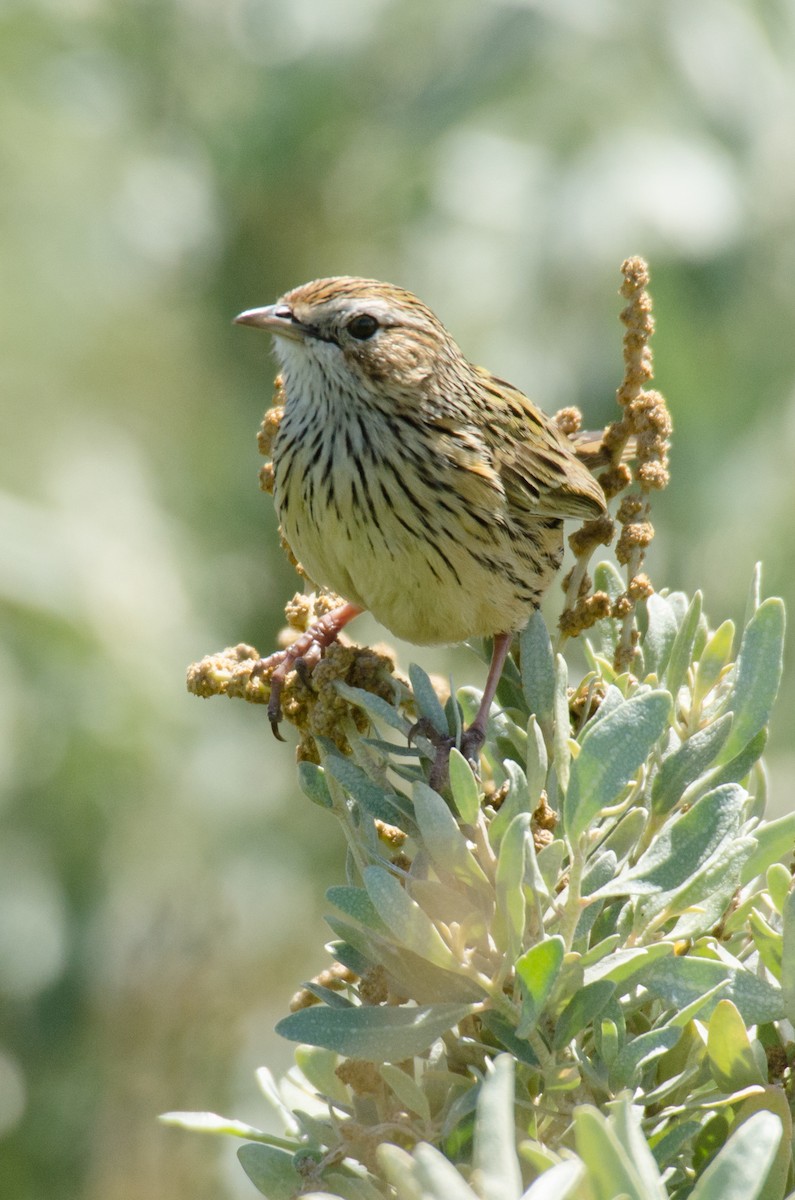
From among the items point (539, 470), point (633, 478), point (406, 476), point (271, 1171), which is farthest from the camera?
point (539, 470)

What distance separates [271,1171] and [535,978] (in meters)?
0.48

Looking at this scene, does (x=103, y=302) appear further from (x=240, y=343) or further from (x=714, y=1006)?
(x=714, y=1006)

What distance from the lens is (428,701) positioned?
221 centimetres

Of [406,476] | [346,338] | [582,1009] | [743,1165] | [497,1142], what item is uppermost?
[346,338]

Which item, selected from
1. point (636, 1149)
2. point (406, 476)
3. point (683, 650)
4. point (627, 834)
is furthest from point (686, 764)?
point (406, 476)

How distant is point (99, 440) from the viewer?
8.78 meters

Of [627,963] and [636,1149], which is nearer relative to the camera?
[636,1149]

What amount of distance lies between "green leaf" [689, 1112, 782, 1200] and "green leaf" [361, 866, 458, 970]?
1.39ft

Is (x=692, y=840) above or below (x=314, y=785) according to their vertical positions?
below

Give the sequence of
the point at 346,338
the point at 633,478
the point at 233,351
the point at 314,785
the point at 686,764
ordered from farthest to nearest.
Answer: the point at 233,351 → the point at 346,338 → the point at 633,478 → the point at 314,785 → the point at 686,764

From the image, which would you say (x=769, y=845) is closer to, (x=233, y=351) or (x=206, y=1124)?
(x=206, y=1124)

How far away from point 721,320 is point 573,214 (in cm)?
75

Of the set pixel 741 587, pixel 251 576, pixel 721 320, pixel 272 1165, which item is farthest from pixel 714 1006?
pixel 251 576

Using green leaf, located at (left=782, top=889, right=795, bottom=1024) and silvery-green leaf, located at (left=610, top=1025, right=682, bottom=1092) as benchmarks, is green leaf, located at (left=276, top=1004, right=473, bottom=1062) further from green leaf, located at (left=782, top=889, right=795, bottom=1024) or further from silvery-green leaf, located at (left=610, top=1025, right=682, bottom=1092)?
green leaf, located at (left=782, top=889, right=795, bottom=1024)
